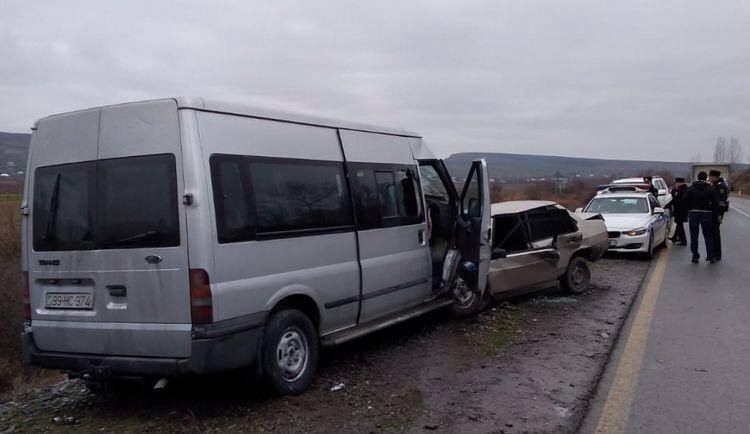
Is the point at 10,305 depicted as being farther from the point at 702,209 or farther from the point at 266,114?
the point at 702,209

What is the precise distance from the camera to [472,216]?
7.21 m

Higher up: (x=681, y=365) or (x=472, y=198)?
(x=472, y=198)

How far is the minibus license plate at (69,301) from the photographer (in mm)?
4672

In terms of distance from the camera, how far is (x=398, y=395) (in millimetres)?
5105

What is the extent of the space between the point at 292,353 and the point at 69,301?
1.76m

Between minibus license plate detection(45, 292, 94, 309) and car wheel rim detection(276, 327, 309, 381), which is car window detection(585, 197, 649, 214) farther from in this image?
minibus license plate detection(45, 292, 94, 309)

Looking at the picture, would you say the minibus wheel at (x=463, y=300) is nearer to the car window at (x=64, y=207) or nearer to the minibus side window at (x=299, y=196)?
the minibus side window at (x=299, y=196)

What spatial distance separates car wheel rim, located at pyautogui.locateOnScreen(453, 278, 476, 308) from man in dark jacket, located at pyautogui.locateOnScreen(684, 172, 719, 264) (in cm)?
725

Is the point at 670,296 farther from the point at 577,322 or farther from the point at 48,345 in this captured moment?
the point at 48,345

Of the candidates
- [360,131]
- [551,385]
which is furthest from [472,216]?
[551,385]

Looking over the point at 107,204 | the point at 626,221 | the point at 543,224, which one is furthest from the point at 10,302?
the point at 626,221

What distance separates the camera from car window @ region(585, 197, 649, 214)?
586 inches

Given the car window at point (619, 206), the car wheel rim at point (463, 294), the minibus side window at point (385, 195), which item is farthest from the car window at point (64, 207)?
the car window at point (619, 206)

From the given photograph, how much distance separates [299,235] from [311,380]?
1233 mm
